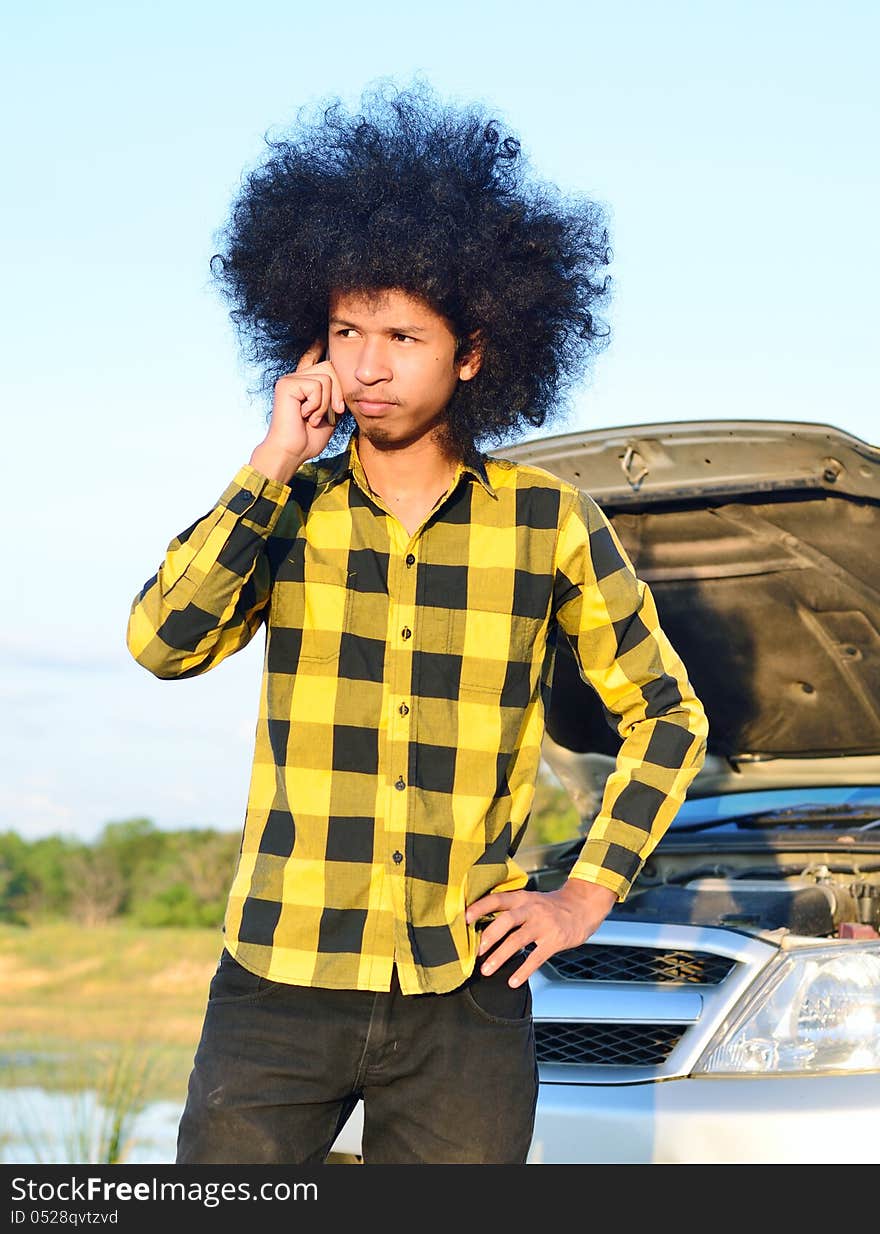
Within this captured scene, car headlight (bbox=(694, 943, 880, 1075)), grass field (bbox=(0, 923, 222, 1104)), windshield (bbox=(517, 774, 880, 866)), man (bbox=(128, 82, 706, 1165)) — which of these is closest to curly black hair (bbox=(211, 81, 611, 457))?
man (bbox=(128, 82, 706, 1165))

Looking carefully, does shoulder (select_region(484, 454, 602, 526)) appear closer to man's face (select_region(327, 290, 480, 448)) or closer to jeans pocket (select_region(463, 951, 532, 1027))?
man's face (select_region(327, 290, 480, 448))

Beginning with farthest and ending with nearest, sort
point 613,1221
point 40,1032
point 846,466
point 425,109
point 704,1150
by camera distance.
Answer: point 40,1032, point 846,466, point 704,1150, point 425,109, point 613,1221

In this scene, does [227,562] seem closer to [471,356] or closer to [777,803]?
[471,356]

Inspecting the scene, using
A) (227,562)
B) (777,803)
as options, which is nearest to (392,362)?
(227,562)

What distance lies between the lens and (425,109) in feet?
8.95

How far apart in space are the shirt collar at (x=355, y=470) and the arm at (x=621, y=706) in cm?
16

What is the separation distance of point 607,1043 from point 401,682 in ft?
4.81

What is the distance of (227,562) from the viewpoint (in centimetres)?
215

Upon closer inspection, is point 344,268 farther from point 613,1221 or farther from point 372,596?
point 613,1221

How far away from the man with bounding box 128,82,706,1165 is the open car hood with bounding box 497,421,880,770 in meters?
1.40

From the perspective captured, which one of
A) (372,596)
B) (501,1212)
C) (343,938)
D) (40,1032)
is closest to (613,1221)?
(501,1212)

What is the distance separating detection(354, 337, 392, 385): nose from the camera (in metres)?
2.28

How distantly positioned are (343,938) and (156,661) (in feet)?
Result: 1.63

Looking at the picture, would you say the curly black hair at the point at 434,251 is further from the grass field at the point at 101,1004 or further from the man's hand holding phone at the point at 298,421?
the grass field at the point at 101,1004
